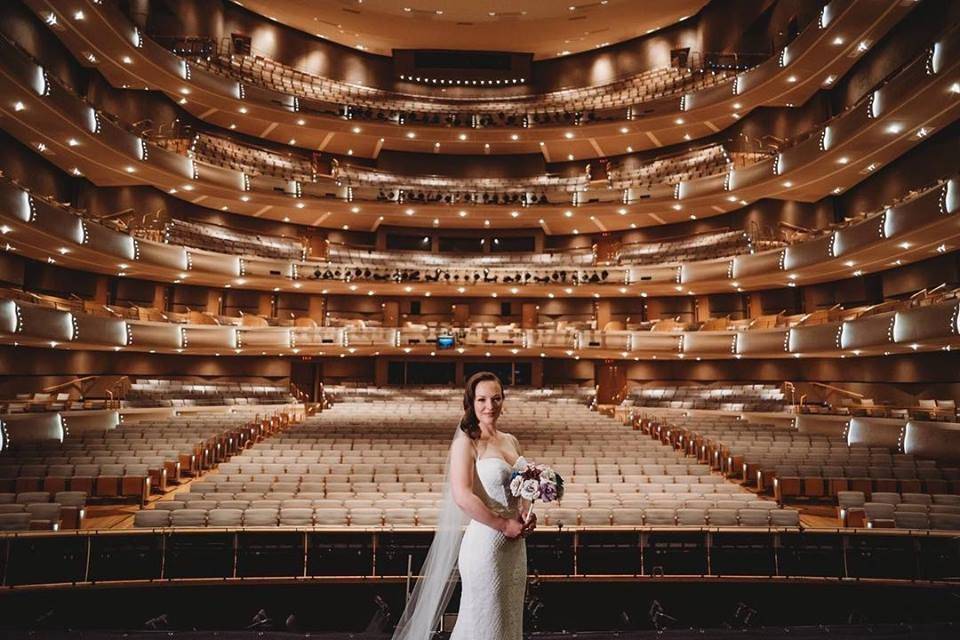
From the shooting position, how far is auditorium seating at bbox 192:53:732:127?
25.6 meters

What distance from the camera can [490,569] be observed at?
103 inches

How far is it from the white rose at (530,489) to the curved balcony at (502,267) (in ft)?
44.5

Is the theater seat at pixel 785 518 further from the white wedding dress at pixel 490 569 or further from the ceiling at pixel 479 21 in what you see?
the ceiling at pixel 479 21

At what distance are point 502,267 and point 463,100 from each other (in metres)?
9.07

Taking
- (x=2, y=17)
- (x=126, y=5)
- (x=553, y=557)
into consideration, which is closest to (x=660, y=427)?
(x=553, y=557)

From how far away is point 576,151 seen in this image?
28.2 metres

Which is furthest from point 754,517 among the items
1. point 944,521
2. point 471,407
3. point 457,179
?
point 457,179

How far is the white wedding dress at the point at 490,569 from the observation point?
2.62 metres

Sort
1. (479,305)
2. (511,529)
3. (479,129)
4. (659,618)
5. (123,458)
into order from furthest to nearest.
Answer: (479,305), (479,129), (123,458), (659,618), (511,529)

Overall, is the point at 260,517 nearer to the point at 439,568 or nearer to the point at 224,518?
the point at 224,518

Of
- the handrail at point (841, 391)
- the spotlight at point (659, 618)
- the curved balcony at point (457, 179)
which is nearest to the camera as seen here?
the spotlight at point (659, 618)

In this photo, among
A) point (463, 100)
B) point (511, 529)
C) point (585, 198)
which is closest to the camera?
point (511, 529)

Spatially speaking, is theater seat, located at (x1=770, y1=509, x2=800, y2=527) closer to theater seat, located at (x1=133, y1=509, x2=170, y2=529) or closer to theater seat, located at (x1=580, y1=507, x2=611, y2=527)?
theater seat, located at (x1=580, y1=507, x2=611, y2=527)

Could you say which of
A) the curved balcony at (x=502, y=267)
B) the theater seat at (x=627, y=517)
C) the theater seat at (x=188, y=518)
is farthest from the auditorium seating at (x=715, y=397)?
the theater seat at (x=188, y=518)
